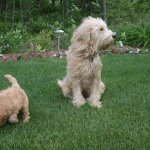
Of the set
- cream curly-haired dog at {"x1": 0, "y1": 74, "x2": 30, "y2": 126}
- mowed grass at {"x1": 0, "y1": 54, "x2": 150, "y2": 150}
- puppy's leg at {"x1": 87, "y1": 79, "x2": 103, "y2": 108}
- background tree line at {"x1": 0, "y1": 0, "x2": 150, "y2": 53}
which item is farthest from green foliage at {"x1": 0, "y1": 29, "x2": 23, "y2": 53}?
cream curly-haired dog at {"x1": 0, "y1": 74, "x2": 30, "y2": 126}

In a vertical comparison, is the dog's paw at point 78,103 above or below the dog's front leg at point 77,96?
below

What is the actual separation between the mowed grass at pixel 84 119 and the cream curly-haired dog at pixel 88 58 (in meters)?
0.25

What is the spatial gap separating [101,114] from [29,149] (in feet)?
4.79

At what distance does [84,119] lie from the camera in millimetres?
4363

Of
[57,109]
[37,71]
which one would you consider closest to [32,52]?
[37,71]

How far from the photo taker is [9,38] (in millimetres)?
10492

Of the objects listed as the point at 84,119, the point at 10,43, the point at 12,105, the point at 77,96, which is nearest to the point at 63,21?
the point at 10,43

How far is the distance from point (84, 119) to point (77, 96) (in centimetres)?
90

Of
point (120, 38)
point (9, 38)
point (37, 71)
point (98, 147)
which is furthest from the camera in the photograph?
point (120, 38)

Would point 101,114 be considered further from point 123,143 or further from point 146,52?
point 146,52

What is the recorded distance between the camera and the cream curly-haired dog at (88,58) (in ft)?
16.5

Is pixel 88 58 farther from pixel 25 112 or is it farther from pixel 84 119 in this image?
pixel 25 112

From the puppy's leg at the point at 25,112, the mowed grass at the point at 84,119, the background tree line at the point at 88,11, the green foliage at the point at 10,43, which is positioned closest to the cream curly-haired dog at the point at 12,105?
the puppy's leg at the point at 25,112

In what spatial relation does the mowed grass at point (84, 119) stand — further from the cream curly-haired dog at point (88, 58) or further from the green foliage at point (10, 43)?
the green foliage at point (10, 43)
